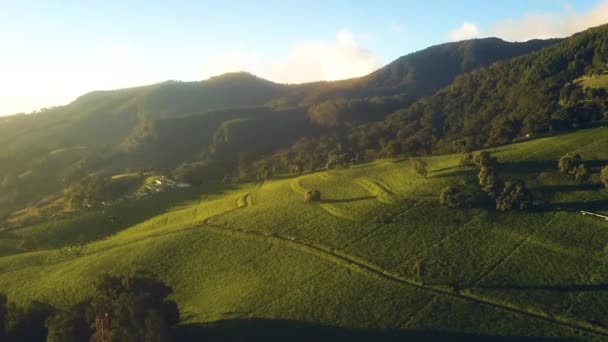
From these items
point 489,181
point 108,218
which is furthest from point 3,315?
point 489,181

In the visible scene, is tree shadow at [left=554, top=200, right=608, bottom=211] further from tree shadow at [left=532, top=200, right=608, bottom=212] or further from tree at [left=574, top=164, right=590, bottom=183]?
tree at [left=574, top=164, right=590, bottom=183]

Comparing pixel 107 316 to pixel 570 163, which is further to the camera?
pixel 570 163

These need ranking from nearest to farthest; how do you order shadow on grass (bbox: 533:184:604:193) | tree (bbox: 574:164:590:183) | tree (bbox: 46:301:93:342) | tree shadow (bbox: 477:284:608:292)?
1. tree shadow (bbox: 477:284:608:292)
2. tree (bbox: 46:301:93:342)
3. shadow on grass (bbox: 533:184:604:193)
4. tree (bbox: 574:164:590:183)

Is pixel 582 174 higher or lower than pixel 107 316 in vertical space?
higher

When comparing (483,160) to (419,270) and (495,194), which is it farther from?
(419,270)

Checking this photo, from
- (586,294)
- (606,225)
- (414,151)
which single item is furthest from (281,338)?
(414,151)

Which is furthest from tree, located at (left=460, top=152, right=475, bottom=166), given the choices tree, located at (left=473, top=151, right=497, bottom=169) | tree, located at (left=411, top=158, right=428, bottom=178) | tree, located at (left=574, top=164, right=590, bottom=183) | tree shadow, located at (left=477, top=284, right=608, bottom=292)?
tree shadow, located at (left=477, top=284, right=608, bottom=292)

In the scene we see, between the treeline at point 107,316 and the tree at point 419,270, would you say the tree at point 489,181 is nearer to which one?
the tree at point 419,270

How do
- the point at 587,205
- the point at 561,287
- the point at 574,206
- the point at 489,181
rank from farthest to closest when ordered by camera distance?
the point at 489,181 < the point at 574,206 < the point at 587,205 < the point at 561,287
